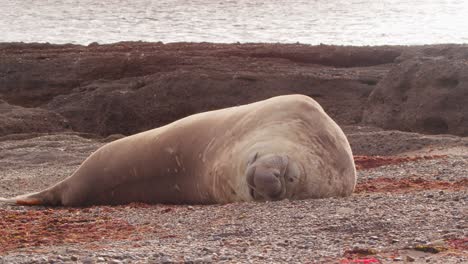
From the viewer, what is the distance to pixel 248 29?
4438cm

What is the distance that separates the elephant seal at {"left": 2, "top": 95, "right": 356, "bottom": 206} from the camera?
6.81 metres

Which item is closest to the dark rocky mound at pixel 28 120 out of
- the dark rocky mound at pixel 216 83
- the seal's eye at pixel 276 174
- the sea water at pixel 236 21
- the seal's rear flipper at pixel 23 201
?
the dark rocky mound at pixel 216 83

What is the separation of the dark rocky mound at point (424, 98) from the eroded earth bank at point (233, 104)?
0.02 m

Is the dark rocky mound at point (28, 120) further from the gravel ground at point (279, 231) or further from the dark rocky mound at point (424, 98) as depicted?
the gravel ground at point (279, 231)

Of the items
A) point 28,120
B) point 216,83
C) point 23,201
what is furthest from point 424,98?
point 23,201

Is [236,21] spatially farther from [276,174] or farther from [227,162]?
[276,174]

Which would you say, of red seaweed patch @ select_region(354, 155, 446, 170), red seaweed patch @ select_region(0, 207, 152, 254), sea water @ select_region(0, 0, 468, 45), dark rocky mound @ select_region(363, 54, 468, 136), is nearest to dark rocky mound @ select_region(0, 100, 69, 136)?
dark rocky mound @ select_region(363, 54, 468, 136)

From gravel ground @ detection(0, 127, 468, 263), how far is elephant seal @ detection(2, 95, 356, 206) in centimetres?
22

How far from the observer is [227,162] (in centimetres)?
721

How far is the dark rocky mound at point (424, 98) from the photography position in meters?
14.2

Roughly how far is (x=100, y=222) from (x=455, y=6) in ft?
204

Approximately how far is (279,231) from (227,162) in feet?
5.40

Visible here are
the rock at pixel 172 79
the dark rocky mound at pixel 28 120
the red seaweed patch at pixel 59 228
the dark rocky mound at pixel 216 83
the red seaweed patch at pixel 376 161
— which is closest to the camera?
the red seaweed patch at pixel 59 228

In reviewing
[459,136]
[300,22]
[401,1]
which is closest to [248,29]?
[300,22]
